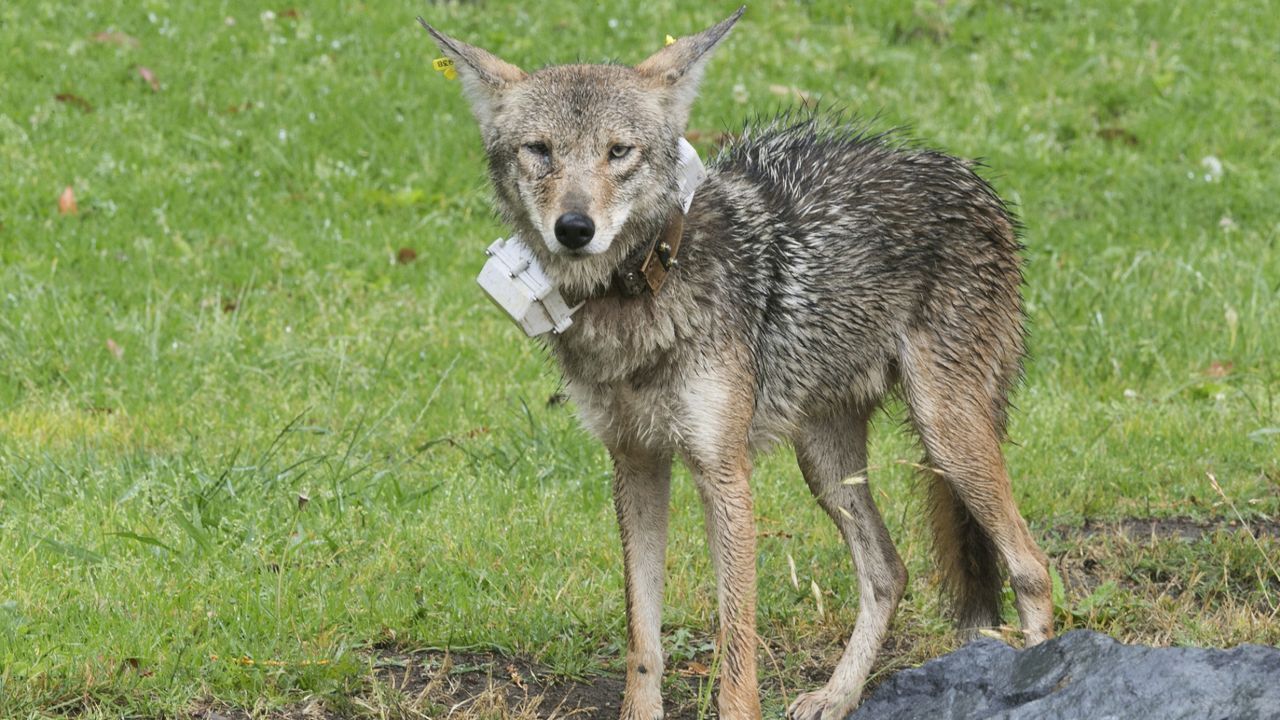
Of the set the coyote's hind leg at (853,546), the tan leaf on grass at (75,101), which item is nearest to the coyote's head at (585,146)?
the coyote's hind leg at (853,546)

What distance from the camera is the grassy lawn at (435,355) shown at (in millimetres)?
5117

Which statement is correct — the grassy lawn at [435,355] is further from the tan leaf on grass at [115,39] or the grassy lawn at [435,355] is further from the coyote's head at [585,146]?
the coyote's head at [585,146]

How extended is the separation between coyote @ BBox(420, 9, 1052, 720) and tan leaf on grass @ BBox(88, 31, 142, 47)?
6.69m

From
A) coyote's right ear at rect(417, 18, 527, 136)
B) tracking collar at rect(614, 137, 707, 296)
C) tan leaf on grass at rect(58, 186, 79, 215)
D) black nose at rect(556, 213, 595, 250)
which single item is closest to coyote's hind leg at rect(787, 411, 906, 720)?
tracking collar at rect(614, 137, 707, 296)

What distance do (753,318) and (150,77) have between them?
7012 millimetres

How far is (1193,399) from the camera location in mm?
7477

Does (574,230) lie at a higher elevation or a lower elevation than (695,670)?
higher

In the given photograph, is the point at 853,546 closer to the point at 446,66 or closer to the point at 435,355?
the point at 446,66

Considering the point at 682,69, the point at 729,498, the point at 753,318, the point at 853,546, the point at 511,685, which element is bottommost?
the point at 511,685

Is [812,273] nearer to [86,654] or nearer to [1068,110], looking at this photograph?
[86,654]

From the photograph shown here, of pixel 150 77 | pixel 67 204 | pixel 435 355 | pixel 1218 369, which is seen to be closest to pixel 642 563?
pixel 435 355

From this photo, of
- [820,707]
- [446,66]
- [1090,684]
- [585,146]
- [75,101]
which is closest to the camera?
[1090,684]

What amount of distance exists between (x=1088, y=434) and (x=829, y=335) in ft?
8.41

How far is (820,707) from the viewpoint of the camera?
502 cm
